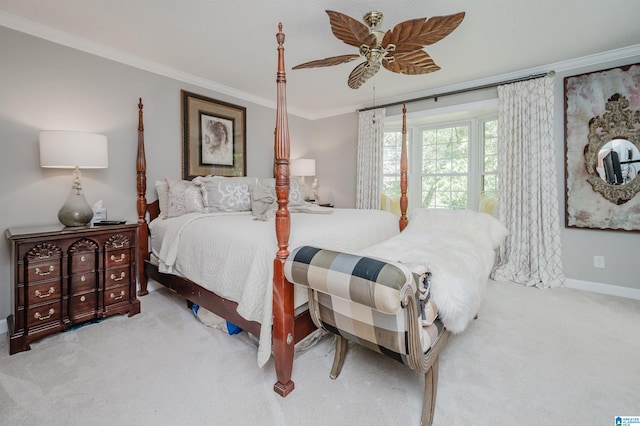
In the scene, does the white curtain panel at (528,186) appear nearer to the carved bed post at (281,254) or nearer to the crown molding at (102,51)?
the carved bed post at (281,254)

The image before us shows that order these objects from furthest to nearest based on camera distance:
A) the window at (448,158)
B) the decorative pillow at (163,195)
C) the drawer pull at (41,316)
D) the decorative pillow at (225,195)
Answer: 1. the window at (448,158)
2. the decorative pillow at (163,195)
3. the decorative pillow at (225,195)
4. the drawer pull at (41,316)

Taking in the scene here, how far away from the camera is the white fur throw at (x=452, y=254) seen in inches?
55.3

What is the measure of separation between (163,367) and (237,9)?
2.51m

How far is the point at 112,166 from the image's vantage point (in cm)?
281

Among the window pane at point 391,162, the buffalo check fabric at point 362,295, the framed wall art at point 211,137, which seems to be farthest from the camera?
the window pane at point 391,162

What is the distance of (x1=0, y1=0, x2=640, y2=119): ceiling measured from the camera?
2.11 metres

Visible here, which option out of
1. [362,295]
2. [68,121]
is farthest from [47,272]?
[362,295]

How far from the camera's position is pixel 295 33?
2449 millimetres

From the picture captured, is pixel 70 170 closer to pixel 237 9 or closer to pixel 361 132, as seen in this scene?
pixel 237 9

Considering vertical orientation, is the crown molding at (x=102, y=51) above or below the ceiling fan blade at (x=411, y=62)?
above

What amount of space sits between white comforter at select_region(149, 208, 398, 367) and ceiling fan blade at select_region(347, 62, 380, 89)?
115cm

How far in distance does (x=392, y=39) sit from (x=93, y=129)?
2.72 metres

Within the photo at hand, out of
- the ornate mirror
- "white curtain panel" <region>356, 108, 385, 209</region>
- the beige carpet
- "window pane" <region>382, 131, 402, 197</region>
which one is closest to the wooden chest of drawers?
the beige carpet

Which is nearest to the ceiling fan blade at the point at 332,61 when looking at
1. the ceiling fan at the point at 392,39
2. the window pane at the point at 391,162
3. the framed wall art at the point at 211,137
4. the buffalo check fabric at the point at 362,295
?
the ceiling fan at the point at 392,39
